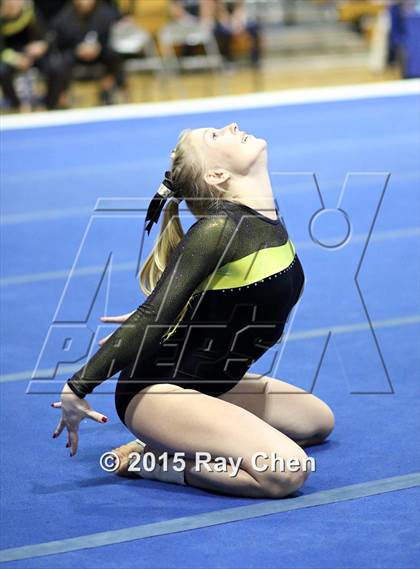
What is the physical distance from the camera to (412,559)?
2.31 metres

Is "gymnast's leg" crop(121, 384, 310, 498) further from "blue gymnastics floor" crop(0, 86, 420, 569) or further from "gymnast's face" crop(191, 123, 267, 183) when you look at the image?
"gymnast's face" crop(191, 123, 267, 183)

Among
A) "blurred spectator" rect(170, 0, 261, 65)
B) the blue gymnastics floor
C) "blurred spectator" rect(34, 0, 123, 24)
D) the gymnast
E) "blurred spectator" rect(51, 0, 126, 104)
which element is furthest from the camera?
"blurred spectator" rect(170, 0, 261, 65)

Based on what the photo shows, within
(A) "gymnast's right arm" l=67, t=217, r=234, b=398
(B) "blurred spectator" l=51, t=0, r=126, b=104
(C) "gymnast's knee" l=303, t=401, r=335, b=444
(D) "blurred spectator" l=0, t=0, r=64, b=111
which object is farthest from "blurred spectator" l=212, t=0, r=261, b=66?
(A) "gymnast's right arm" l=67, t=217, r=234, b=398

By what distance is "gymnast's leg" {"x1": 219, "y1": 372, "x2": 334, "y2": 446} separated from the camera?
2.88 meters

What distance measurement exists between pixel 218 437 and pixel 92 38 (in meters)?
7.56

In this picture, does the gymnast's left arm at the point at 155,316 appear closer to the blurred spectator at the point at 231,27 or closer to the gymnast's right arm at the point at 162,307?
the gymnast's right arm at the point at 162,307

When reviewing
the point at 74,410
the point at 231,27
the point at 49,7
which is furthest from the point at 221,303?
the point at 231,27

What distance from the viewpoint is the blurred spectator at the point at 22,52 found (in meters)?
9.32

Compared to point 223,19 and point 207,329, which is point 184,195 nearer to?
point 207,329

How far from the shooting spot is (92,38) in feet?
31.7

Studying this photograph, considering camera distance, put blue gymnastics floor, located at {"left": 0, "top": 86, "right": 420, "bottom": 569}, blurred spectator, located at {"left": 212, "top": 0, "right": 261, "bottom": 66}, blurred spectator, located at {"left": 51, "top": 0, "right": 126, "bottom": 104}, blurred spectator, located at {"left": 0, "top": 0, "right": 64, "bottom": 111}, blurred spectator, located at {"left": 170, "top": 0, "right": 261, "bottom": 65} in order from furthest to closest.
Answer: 1. blurred spectator, located at {"left": 212, "top": 0, "right": 261, "bottom": 66}
2. blurred spectator, located at {"left": 170, "top": 0, "right": 261, "bottom": 65}
3. blurred spectator, located at {"left": 51, "top": 0, "right": 126, "bottom": 104}
4. blurred spectator, located at {"left": 0, "top": 0, "right": 64, "bottom": 111}
5. blue gymnastics floor, located at {"left": 0, "top": 86, "right": 420, "bottom": 569}

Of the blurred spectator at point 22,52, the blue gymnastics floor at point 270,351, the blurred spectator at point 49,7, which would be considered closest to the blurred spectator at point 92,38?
the blurred spectator at point 22,52

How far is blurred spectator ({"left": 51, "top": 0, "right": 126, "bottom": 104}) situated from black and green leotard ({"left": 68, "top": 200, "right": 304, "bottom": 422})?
7049 millimetres

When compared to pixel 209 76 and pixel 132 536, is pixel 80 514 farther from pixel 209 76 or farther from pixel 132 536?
pixel 209 76
